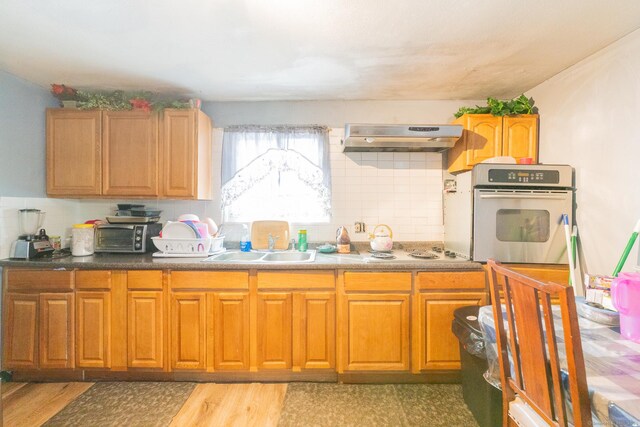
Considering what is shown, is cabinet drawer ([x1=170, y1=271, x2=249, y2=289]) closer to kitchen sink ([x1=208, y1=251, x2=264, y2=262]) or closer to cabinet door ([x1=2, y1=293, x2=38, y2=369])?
kitchen sink ([x1=208, y1=251, x2=264, y2=262])

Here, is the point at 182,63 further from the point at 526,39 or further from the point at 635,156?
the point at 635,156

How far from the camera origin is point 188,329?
2.24 metres

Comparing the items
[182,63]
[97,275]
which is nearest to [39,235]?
[97,275]

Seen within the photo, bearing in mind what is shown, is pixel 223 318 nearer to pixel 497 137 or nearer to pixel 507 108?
pixel 497 137

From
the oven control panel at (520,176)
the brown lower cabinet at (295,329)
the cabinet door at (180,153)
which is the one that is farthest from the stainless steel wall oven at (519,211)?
the cabinet door at (180,153)

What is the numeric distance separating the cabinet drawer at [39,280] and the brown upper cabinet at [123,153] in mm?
717

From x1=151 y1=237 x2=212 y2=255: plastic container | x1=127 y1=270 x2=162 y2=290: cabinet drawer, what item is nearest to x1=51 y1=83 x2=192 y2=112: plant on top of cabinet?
x1=151 y1=237 x2=212 y2=255: plastic container

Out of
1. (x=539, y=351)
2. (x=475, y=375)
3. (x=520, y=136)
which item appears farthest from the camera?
(x=520, y=136)

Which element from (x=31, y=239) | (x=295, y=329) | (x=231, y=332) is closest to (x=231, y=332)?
(x=231, y=332)

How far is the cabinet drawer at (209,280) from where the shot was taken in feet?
7.37

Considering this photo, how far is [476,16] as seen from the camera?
168cm

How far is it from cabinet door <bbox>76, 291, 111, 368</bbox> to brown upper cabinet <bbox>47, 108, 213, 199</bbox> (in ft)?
2.96

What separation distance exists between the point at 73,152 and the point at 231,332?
2.08 metres

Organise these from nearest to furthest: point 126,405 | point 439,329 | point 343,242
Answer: point 126,405 < point 439,329 < point 343,242
